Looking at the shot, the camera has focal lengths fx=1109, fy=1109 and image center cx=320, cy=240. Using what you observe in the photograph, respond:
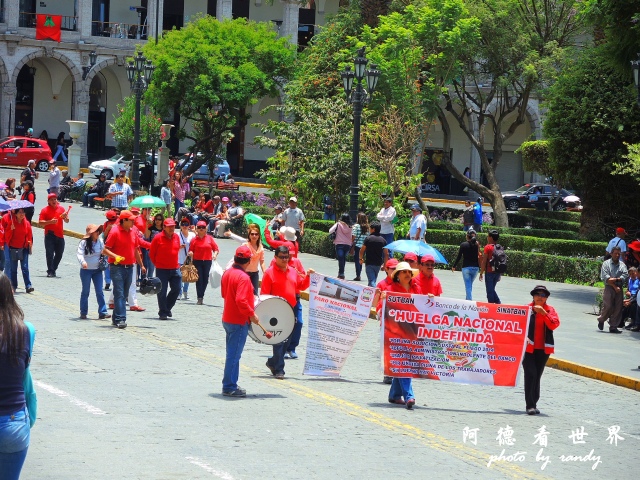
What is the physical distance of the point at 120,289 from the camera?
16016 millimetres

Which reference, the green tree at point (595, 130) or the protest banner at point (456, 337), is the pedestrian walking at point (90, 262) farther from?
the green tree at point (595, 130)

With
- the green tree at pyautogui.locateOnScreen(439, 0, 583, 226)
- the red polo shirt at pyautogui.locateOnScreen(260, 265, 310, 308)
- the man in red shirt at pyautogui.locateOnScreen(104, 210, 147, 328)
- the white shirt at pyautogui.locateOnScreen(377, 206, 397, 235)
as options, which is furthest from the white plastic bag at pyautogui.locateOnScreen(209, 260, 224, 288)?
the green tree at pyautogui.locateOnScreen(439, 0, 583, 226)

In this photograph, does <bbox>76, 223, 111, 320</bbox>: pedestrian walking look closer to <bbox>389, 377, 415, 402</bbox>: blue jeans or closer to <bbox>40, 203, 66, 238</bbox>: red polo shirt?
<bbox>40, 203, 66, 238</bbox>: red polo shirt

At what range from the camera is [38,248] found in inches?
1020

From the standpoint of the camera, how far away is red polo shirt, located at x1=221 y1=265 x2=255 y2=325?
37.6 ft

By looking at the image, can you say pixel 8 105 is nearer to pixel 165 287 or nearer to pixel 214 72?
pixel 214 72

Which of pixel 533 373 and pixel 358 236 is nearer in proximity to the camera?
pixel 533 373

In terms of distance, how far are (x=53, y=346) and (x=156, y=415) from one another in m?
4.00

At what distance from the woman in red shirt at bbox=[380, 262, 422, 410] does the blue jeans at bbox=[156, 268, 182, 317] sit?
5.67 m

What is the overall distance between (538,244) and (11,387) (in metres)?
25.5

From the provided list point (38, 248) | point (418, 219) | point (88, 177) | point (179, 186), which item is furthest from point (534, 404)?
point (88, 177)

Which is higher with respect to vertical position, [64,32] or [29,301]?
[64,32]

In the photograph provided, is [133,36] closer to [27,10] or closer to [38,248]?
[27,10]

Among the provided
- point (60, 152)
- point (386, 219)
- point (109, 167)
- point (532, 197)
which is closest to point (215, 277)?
point (386, 219)
